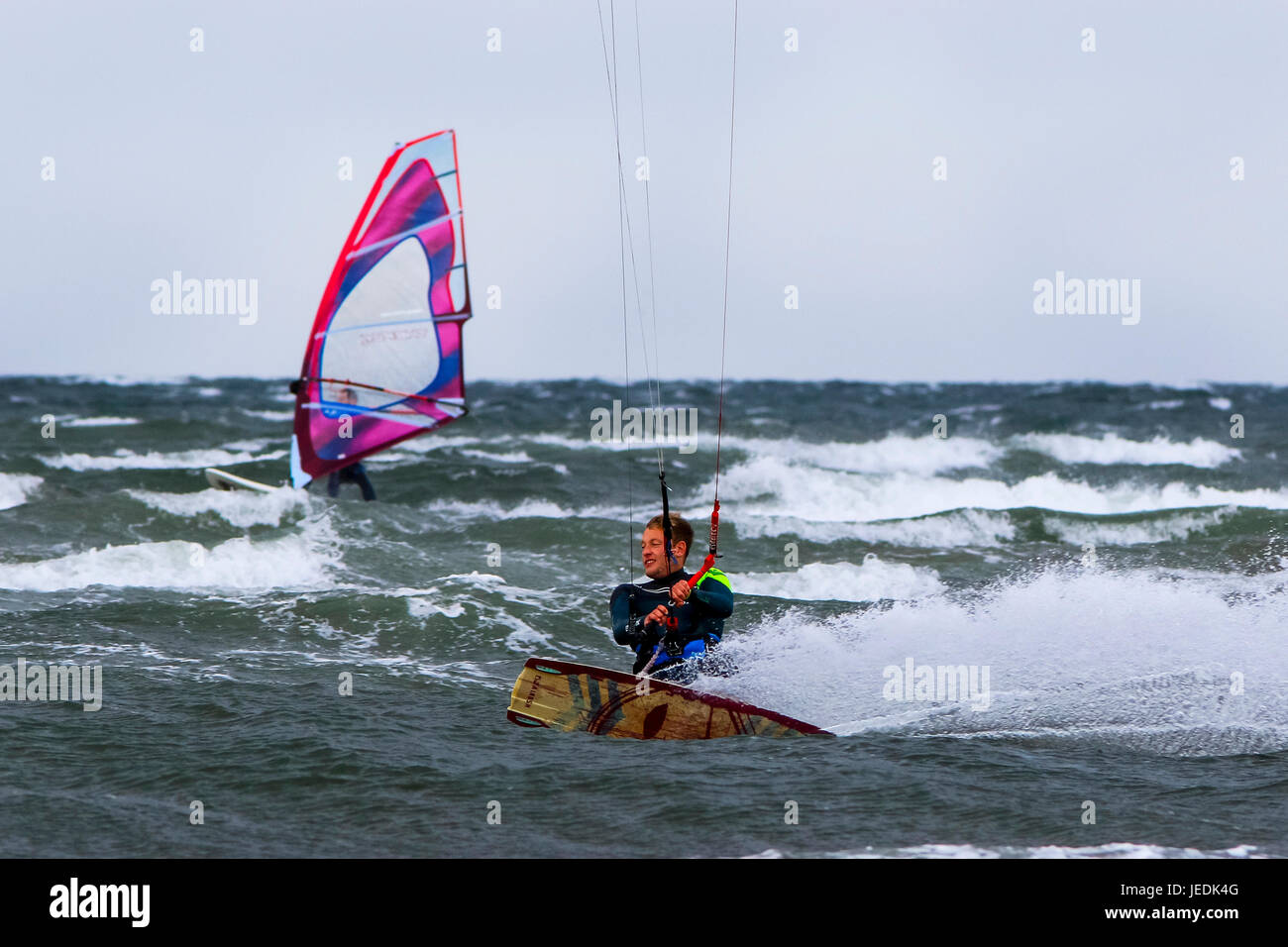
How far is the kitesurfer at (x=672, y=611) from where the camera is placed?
7438 mm

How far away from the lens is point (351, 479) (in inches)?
736

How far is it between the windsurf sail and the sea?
112 centimetres

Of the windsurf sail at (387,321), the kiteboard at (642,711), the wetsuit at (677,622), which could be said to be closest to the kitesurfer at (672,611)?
the wetsuit at (677,622)

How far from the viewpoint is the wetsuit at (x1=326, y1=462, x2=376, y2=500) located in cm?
1830

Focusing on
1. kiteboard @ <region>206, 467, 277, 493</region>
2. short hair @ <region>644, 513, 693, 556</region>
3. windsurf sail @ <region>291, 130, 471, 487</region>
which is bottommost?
kiteboard @ <region>206, 467, 277, 493</region>

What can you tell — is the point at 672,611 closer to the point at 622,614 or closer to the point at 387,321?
the point at 622,614

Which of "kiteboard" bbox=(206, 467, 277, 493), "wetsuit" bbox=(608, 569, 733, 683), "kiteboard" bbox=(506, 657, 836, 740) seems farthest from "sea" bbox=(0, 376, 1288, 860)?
"kiteboard" bbox=(206, 467, 277, 493)

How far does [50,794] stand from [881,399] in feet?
161

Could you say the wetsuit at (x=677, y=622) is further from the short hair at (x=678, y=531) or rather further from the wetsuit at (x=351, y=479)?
the wetsuit at (x=351, y=479)

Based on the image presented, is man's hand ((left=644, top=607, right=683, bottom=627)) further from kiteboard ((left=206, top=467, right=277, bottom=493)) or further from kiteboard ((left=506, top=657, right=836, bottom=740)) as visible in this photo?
kiteboard ((left=206, top=467, right=277, bottom=493))

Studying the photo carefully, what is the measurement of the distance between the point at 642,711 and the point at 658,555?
903 millimetres

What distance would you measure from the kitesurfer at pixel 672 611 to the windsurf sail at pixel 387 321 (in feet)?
35.1

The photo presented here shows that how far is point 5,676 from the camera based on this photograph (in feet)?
27.0
